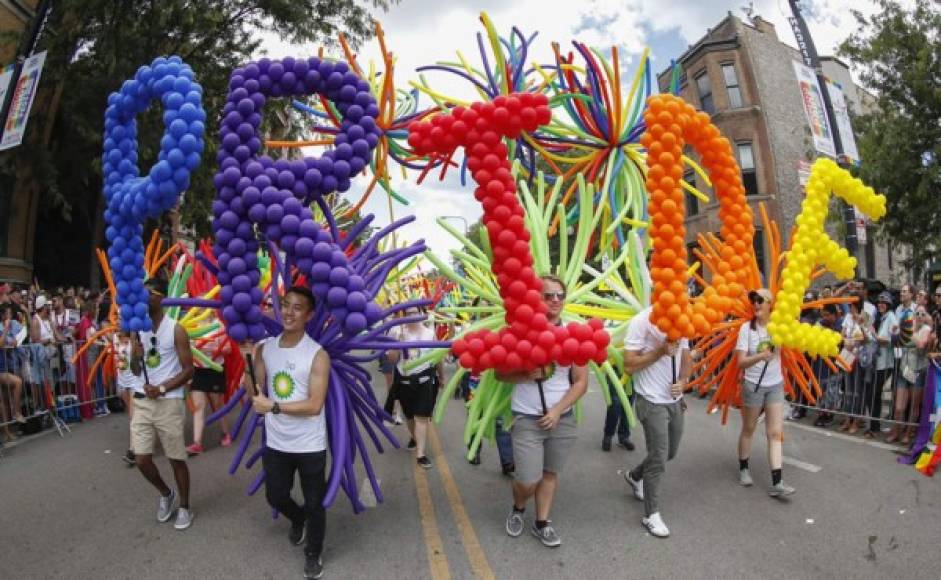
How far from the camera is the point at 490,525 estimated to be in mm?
4074

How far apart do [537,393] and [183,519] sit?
2676mm

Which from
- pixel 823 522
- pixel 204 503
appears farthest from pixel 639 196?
pixel 204 503

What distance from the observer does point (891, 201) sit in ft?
38.9

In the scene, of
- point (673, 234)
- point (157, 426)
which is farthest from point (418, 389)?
point (673, 234)

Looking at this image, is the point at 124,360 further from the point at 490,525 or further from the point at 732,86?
the point at 732,86

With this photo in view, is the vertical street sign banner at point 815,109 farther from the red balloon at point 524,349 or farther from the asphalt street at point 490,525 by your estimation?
the red balloon at point 524,349

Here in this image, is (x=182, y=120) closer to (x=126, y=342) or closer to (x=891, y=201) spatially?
(x=126, y=342)

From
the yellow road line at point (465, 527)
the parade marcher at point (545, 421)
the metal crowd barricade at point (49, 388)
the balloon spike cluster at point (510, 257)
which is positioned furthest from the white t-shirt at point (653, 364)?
the metal crowd barricade at point (49, 388)

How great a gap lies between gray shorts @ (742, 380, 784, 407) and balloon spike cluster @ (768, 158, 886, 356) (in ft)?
1.32

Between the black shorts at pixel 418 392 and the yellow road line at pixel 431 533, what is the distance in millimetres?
637

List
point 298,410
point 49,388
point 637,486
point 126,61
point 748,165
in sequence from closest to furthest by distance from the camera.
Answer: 1. point 298,410
2. point 637,486
3. point 49,388
4. point 126,61
5. point 748,165

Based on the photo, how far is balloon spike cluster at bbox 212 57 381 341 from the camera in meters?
3.17

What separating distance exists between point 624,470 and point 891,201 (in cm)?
1030

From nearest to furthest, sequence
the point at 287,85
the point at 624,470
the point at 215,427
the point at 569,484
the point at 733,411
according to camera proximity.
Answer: the point at 287,85, the point at 569,484, the point at 624,470, the point at 215,427, the point at 733,411
